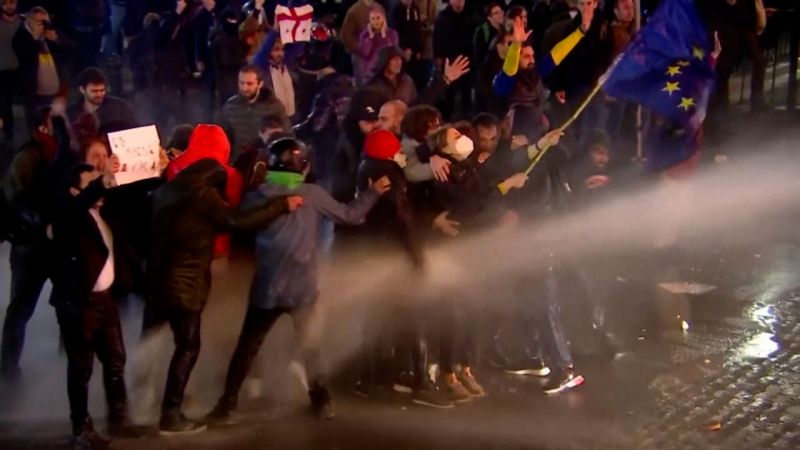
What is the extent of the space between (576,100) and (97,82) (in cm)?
515

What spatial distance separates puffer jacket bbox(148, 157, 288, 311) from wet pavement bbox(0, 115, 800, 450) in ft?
2.97

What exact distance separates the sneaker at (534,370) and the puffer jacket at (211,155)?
224 cm

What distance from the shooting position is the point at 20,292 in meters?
8.91

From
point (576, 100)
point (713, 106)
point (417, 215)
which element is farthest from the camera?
point (713, 106)

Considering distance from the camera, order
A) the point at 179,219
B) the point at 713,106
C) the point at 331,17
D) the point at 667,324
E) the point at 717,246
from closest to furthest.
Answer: the point at 179,219 → the point at 667,324 → the point at 717,246 → the point at 713,106 → the point at 331,17

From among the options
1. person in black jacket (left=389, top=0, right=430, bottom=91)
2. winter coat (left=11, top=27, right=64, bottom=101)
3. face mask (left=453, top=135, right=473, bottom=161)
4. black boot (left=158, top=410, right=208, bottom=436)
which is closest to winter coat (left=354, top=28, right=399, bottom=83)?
person in black jacket (left=389, top=0, right=430, bottom=91)

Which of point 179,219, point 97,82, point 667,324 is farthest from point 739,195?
point 179,219

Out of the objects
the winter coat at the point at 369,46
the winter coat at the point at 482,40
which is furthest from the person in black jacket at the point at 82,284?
the winter coat at the point at 482,40

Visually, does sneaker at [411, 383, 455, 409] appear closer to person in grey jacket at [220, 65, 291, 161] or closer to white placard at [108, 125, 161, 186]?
white placard at [108, 125, 161, 186]

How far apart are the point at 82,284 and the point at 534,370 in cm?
318

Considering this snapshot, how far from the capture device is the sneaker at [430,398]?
8.42 m

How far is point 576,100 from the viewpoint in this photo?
1333 cm

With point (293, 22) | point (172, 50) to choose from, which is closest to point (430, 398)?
point (293, 22)

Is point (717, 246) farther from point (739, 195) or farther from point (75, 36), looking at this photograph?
point (75, 36)
